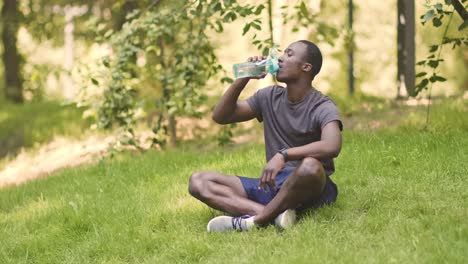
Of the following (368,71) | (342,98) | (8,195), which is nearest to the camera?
(8,195)

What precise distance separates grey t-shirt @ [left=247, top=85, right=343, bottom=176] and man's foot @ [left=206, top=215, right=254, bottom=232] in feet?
1.69

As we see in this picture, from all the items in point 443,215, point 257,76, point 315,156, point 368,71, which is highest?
point 257,76

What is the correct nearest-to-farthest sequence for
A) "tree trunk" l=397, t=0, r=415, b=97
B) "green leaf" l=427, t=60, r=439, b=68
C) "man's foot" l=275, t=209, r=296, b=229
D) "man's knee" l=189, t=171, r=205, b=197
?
"man's foot" l=275, t=209, r=296, b=229 < "man's knee" l=189, t=171, r=205, b=197 < "green leaf" l=427, t=60, r=439, b=68 < "tree trunk" l=397, t=0, r=415, b=97

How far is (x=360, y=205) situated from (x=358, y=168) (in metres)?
0.97

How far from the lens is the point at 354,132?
782 cm

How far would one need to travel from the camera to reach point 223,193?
5.08 metres

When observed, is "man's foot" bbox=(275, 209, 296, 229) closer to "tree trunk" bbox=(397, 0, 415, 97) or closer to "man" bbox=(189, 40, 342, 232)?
"man" bbox=(189, 40, 342, 232)

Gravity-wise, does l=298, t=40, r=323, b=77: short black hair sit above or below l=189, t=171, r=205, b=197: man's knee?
above

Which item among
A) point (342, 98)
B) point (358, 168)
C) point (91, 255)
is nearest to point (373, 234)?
point (358, 168)

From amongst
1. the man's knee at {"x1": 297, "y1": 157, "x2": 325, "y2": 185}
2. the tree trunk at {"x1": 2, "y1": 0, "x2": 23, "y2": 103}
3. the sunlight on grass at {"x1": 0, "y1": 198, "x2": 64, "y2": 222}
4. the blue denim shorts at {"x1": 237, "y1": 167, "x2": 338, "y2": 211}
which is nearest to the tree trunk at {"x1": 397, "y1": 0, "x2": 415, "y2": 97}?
the blue denim shorts at {"x1": 237, "y1": 167, "x2": 338, "y2": 211}

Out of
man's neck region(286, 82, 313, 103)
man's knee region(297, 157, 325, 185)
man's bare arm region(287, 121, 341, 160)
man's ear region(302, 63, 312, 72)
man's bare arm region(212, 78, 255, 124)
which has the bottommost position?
man's knee region(297, 157, 325, 185)

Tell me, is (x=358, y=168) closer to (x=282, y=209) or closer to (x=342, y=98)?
(x=282, y=209)

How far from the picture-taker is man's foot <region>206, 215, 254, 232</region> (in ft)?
16.1

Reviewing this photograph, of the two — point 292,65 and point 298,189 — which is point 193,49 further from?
point 298,189
